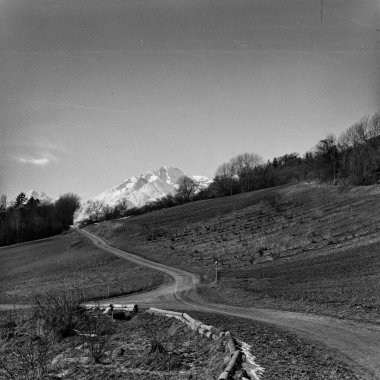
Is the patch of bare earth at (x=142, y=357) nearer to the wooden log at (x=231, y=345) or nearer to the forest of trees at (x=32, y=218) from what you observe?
the wooden log at (x=231, y=345)

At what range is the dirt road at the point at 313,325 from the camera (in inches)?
409

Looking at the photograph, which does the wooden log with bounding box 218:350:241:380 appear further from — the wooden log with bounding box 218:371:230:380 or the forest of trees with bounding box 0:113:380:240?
the forest of trees with bounding box 0:113:380:240

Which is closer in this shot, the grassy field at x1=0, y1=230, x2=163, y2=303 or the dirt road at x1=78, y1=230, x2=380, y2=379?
the dirt road at x1=78, y1=230, x2=380, y2=379

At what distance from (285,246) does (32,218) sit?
113 m

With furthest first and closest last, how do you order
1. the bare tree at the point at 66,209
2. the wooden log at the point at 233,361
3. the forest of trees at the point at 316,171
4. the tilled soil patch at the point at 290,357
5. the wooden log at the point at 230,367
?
the bare tree at the point at 66,209 < the forest of trees at the point at 316,171 < the tilled soil patch at the point at 290,357 < the wooden log at the point at 233,361 < the wooden log at the point at 230,367

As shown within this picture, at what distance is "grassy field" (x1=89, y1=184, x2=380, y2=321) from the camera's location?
2091cm

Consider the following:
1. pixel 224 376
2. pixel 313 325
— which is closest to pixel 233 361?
pixel 224 376

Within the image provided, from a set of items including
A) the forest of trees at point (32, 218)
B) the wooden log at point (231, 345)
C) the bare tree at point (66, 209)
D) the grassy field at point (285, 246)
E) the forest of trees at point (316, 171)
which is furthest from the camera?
the bare tree at point (66, 209)

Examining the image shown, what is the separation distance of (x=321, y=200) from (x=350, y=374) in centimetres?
5244

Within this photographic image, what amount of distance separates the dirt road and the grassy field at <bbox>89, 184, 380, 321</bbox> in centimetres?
121

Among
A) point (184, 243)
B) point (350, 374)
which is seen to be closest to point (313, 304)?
point (350, 374)

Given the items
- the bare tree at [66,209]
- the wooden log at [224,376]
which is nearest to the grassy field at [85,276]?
the wooden log at [224,376]

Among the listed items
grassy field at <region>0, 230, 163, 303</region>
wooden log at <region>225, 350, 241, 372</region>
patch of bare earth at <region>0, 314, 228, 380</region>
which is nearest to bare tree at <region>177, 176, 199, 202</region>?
grassy field at <region>0, 230, 163, 303</region>

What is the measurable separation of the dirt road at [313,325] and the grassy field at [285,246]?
121 centimetres
